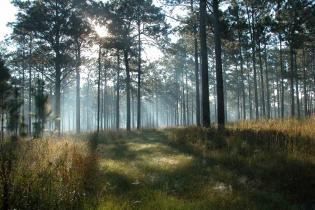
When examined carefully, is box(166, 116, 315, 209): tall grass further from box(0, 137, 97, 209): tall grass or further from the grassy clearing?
box(0, 137, 97, 209): tall grass

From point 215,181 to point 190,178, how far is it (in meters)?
0.62

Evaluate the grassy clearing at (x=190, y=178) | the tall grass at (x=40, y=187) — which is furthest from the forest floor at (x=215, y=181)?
the tall grass at (x=40, y=187)

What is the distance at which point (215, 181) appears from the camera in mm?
7352

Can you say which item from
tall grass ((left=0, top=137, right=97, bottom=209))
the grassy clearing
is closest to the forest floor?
the grassy clearing

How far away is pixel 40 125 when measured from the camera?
1784 cm

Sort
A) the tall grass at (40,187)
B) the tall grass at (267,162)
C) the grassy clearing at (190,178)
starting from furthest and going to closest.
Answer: the tall grass at (267,162)
the grassy clearing at (190,178)
the tall grass at (40,187)

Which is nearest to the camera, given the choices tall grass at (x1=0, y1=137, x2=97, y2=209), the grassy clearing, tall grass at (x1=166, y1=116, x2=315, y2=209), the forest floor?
tall grass at (x1=0, y1=137, x2=97, y2=209)

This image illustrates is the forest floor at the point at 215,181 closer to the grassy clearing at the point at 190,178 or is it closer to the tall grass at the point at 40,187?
the grassy clearing at the point at 190,178

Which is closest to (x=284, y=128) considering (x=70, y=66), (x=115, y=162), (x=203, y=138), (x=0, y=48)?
(x=203, y=138)

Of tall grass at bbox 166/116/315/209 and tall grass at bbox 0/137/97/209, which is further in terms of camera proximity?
tall grass at bbox 166/116/315/209

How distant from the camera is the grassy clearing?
5445mm

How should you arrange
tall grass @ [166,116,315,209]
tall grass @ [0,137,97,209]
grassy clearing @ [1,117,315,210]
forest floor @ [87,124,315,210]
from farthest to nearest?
1. tall grass @ [166,116,315,209]
2. forest floor @ [87,124,315,210]
3. grassy clearing @ [1,117,315,210]
4. tall grass @ [0,137,97,209]

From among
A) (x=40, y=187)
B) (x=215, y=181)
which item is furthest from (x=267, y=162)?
(x=40, y=187)

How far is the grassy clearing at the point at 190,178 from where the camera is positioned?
5445mm
